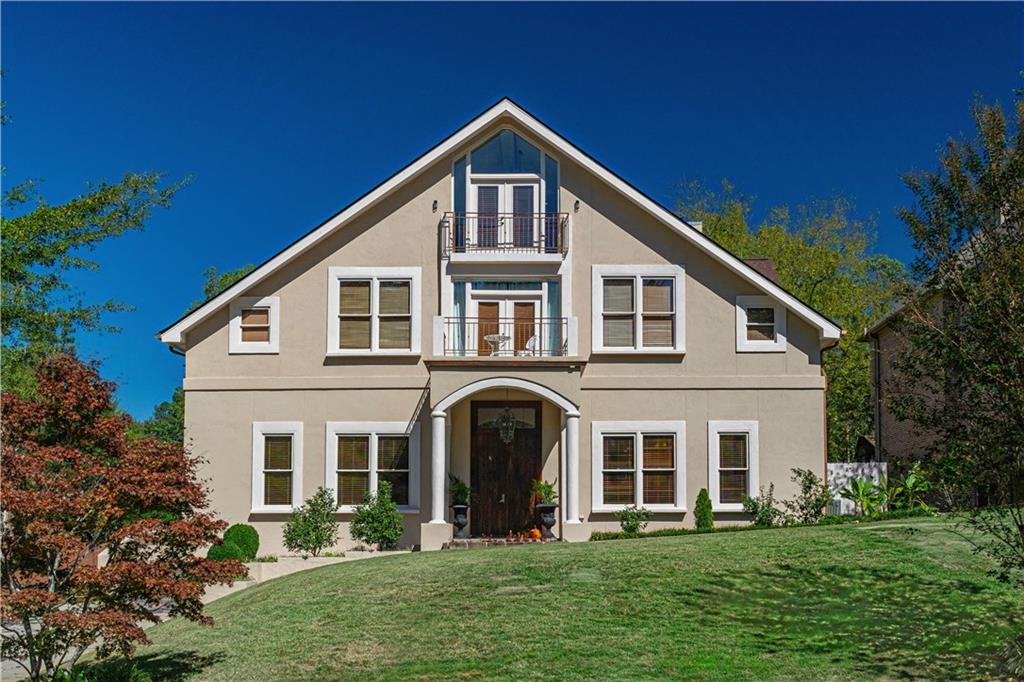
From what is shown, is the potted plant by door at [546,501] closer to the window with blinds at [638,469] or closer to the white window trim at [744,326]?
the window with blinds at [638,469]

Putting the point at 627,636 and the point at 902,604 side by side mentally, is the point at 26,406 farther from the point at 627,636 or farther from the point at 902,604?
the point at 902,604

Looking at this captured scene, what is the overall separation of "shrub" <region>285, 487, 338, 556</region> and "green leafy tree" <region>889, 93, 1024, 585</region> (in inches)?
566

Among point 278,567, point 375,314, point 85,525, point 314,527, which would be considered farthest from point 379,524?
point 85,525

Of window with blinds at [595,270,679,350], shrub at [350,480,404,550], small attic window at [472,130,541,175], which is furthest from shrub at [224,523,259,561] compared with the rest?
small attic window at [472,130,541,175]

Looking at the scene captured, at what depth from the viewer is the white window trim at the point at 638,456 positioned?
23.0 meters

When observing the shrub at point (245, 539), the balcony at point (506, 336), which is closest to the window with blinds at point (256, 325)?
the balcony at point (506, 336)

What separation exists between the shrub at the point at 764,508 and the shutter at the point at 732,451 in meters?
0.73

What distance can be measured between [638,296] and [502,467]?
15.6ft

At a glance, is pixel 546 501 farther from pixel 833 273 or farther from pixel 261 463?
pixel 833 273

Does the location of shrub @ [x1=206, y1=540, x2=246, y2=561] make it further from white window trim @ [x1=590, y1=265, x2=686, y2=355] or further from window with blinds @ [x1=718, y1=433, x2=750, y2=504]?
window with blinds @ [x1=718, y1=433, x2=750, y2=504]

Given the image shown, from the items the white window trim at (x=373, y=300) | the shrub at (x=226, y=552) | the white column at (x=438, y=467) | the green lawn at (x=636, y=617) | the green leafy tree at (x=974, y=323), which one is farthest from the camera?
the white window trim at (x=373, y=300)

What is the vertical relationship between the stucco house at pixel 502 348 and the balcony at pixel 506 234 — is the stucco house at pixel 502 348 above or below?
below

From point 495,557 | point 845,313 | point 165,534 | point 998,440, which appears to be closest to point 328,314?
point 495,557

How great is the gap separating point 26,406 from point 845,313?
34388 millimetres
